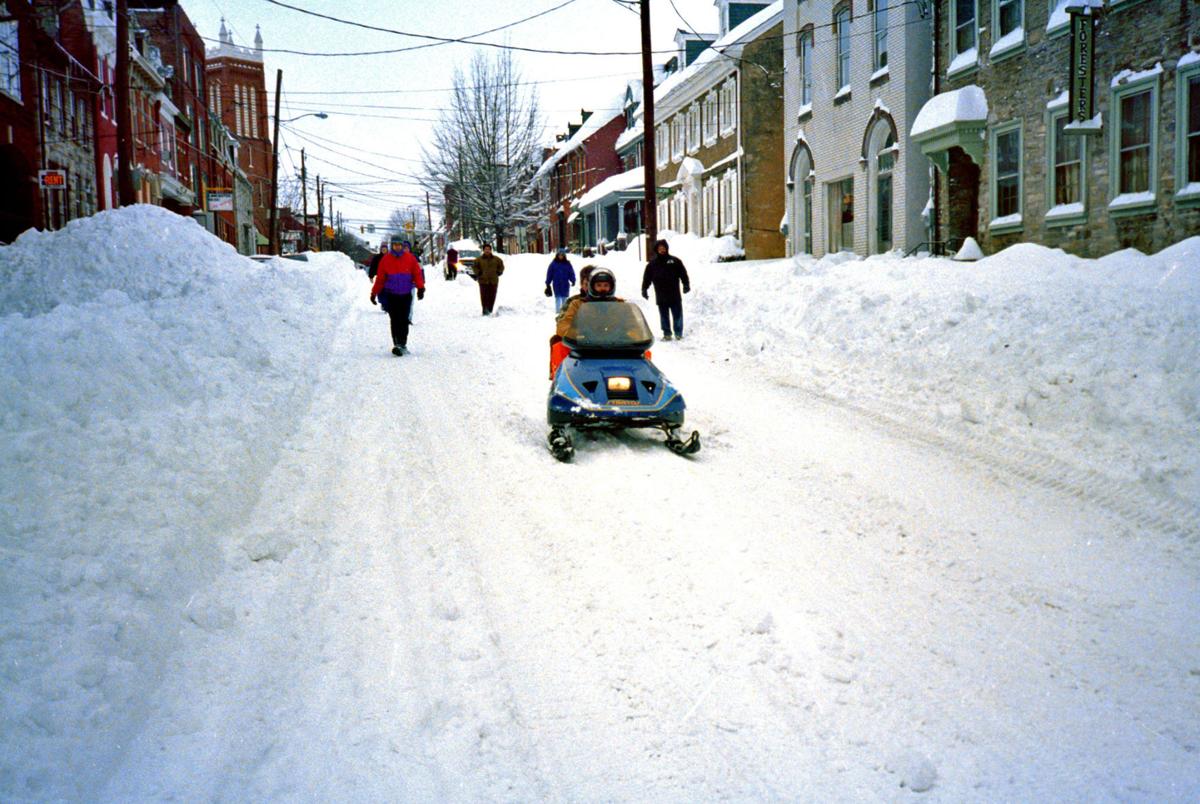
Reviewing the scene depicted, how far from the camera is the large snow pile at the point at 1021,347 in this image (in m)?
8.02

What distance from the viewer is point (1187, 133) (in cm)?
1377

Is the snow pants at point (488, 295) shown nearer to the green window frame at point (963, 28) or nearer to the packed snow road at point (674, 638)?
the green window frame at point (963, 28)

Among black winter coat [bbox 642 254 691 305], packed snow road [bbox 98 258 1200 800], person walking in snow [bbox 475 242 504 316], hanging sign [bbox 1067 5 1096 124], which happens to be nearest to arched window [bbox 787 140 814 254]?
person walking in snow [bbox 475 242 504 316]

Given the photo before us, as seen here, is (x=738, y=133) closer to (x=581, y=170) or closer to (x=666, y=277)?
(x=666, y=277)

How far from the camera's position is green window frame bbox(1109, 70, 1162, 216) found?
14.3 meters

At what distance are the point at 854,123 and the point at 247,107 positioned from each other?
247 ft

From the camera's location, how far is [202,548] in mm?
5496

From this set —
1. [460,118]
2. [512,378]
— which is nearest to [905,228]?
[512,378]

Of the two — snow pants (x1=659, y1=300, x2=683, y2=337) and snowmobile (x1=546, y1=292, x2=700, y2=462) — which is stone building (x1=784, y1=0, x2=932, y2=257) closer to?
snow pants (x1=659, y1=300, x2=683, y2=337)

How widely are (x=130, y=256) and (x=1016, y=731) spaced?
18.6 meters

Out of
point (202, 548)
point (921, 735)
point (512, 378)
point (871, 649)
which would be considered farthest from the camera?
point (512, 378)

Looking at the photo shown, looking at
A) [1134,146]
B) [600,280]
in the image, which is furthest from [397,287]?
[1134,146]

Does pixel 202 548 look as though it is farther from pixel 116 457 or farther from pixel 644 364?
pixel 644 364

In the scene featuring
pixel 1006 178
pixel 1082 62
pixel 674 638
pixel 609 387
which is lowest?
pixel 674 638
